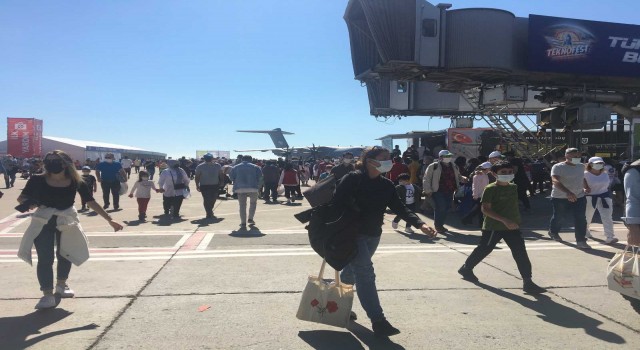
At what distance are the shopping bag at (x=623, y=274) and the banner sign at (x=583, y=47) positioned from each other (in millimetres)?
15316

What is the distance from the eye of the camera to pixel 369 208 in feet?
13.4

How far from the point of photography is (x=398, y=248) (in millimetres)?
8008

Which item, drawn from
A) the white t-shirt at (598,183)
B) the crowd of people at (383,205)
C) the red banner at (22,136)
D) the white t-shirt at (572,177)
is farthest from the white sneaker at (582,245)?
the red banner at (22,136)

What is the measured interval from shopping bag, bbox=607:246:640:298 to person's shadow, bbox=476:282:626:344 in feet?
1.22

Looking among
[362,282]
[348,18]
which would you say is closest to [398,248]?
[362,282]

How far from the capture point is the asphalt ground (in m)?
3.88

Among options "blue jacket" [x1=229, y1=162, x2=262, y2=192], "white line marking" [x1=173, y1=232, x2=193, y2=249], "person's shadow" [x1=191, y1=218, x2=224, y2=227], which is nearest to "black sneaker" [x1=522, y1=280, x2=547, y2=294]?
"white line marking" [x1=173, y1=232, x2=193, y2=249]

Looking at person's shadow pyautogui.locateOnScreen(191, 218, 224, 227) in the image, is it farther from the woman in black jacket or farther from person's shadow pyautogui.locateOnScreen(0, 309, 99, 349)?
the woman in black jacket

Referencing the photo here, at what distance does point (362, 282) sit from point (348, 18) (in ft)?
55.4

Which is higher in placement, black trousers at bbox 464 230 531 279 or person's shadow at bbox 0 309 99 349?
black trousers at bbox 464 230 531 279

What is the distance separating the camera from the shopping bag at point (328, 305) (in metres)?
3.95

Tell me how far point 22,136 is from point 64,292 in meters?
54.4

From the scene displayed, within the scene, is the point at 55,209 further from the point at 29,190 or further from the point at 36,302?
the point at 36,302

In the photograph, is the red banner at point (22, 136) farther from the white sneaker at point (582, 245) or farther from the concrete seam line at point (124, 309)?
the white sneaker at point (582, 245)
